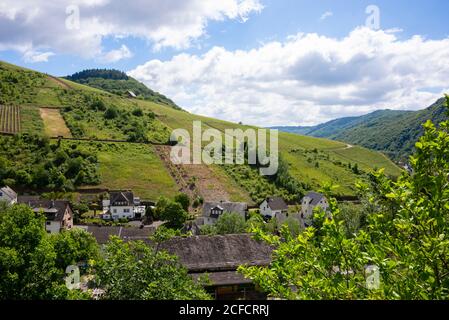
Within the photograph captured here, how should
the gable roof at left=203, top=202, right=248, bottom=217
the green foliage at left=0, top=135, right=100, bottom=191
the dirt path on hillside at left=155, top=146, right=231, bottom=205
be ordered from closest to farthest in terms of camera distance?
1. the gable roof at left=203, top=202, right=248, bottom=217
2. the green foliage at left=0, top=135, right=100, bottom=191
3. the dirt path on hillside at left=155, top=146, right=231, bottom=205

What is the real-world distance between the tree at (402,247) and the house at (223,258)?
2001 cm

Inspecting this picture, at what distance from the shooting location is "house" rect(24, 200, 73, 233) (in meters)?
59.0

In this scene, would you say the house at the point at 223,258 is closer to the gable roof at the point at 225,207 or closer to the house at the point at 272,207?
the gable roof at the point at 225,207

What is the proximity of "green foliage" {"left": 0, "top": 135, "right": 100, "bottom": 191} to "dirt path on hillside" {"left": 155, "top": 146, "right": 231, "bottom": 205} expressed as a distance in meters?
18.7

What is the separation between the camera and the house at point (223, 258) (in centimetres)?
2652

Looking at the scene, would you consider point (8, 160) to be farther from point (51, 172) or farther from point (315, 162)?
point (315, 162)

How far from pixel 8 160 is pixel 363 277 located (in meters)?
87.7

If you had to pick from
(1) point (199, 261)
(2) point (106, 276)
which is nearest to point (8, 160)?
(1) point (199, 261)

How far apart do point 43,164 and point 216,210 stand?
130 feet

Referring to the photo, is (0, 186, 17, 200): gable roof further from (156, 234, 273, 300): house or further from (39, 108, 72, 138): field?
(156, 234, 273, 300): house

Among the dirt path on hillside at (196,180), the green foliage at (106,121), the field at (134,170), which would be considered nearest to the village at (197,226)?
the field at (134,170)

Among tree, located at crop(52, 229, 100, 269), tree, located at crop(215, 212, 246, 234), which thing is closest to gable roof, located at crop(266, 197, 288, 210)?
tree, located at crop(215, 212, 246, 234)

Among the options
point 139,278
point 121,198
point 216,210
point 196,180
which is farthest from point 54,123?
point 139,278

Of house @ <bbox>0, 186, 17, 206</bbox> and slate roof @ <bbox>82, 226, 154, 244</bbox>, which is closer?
slate roof @ <bbox>82, 226, 154, 244</bbox>
